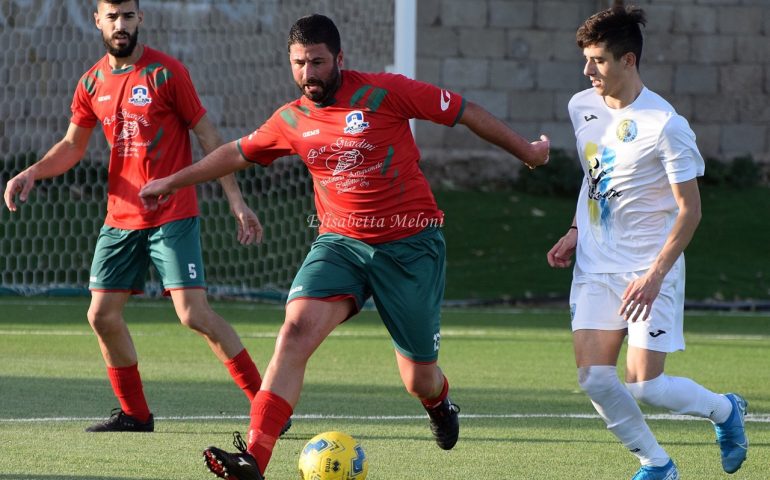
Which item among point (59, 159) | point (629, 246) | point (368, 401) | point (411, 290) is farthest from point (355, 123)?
point (368, 401)

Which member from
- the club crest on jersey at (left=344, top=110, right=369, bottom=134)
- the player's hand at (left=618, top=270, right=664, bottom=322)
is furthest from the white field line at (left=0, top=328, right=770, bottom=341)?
the player's hand at (left=618, top=270, right=664, bottom=322)

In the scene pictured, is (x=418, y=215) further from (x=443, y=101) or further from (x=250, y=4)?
(x=250, y=4)

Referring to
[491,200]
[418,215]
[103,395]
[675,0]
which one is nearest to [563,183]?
[491,200]

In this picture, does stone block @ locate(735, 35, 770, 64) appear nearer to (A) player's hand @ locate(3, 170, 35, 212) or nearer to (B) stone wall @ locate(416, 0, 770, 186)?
(B) stone wall @ locate(416, 0, 770, 186)

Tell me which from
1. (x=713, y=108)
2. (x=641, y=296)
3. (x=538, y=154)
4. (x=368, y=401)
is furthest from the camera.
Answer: (x=713, y=108)

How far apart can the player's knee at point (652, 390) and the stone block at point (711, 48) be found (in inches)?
Answer: 541

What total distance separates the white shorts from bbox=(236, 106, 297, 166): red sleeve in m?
1.39

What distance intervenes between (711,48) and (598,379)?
46.0ft

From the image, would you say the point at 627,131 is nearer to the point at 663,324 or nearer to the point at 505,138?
the point at 505,138

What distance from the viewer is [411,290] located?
5.74 metres

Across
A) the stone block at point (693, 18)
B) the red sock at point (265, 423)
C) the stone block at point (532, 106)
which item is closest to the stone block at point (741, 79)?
the stone block at point (693, 18)

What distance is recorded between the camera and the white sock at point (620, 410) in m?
5.25

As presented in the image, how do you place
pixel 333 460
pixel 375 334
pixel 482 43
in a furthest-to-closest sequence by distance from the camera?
1. pixel 482 43
2. pixel 375 334
3. pixel 333 460

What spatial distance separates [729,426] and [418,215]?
5.12 feet
